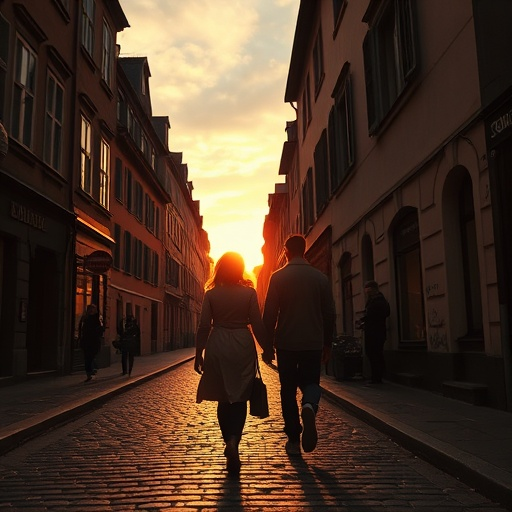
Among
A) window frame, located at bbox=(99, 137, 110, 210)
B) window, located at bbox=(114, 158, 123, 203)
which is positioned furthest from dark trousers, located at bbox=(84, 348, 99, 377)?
window, located at bbox=(114, 158, 123, 203)

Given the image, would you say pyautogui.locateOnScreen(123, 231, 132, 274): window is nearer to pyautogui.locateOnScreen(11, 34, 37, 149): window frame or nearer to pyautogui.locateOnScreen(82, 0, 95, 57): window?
pyautogui.locateOnScreen(82, 0, 95, 57): window

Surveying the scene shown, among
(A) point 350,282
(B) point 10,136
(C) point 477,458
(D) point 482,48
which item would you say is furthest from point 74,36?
(C) point 477,458

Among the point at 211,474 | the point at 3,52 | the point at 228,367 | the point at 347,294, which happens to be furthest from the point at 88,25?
the point at 211,474

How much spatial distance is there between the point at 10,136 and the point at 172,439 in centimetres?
843

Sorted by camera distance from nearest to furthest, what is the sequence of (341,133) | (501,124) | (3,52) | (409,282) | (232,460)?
(232,460) < (501,124) < (409,282) < (3,52) < (341,133)

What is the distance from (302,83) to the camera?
26.1m

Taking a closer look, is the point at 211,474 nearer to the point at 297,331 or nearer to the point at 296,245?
the point at 297,331

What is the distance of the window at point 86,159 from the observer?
1766 centimetres

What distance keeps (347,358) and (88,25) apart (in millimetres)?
12625

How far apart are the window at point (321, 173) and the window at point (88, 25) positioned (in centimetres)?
763

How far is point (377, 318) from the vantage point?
11.5m

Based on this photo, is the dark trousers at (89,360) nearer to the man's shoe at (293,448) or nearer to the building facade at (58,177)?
the building facade at (58,177)

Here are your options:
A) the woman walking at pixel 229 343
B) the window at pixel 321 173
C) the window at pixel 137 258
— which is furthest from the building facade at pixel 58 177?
the window at pixel 321 173

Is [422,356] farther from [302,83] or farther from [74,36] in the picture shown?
[302,83]
